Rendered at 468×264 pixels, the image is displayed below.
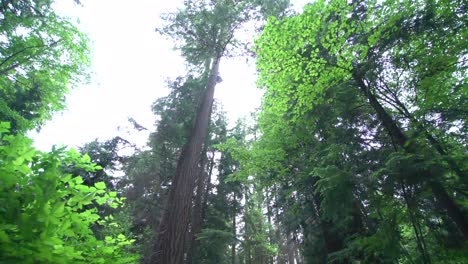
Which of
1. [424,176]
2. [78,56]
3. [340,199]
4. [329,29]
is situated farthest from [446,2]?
[78,56]

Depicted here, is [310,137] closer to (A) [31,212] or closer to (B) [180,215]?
(B) [180,215]

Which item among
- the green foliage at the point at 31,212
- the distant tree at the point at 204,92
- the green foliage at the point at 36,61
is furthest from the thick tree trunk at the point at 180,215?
the green foliage at the point at 36,61

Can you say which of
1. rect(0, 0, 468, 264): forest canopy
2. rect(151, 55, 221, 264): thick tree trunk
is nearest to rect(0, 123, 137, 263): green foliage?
rect(0, 0, 468, 264): forest canopy

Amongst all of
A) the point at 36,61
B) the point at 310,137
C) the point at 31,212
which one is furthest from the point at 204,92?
the point at 31,212

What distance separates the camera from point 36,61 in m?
7.77

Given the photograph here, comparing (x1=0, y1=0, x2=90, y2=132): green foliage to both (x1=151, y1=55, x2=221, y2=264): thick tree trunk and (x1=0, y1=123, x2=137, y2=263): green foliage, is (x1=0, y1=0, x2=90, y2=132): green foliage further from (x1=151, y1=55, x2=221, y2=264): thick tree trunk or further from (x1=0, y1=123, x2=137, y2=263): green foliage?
(x1=0, y1=123, x2=137, y2=263): green foliage

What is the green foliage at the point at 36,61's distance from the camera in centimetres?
664

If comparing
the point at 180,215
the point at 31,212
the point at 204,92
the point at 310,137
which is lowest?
the point at 31,212

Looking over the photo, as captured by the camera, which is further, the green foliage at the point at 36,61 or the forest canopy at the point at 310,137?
the green foliage at the point at 36,61

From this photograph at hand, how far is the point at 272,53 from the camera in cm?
495

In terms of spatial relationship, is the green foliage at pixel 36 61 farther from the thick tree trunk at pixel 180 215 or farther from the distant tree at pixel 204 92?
the thick tree trunk at pixel 180 215

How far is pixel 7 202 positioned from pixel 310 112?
5.57 m

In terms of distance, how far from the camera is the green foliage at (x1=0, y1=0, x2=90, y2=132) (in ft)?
21.8

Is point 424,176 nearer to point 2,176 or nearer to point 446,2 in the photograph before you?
point 446,2
